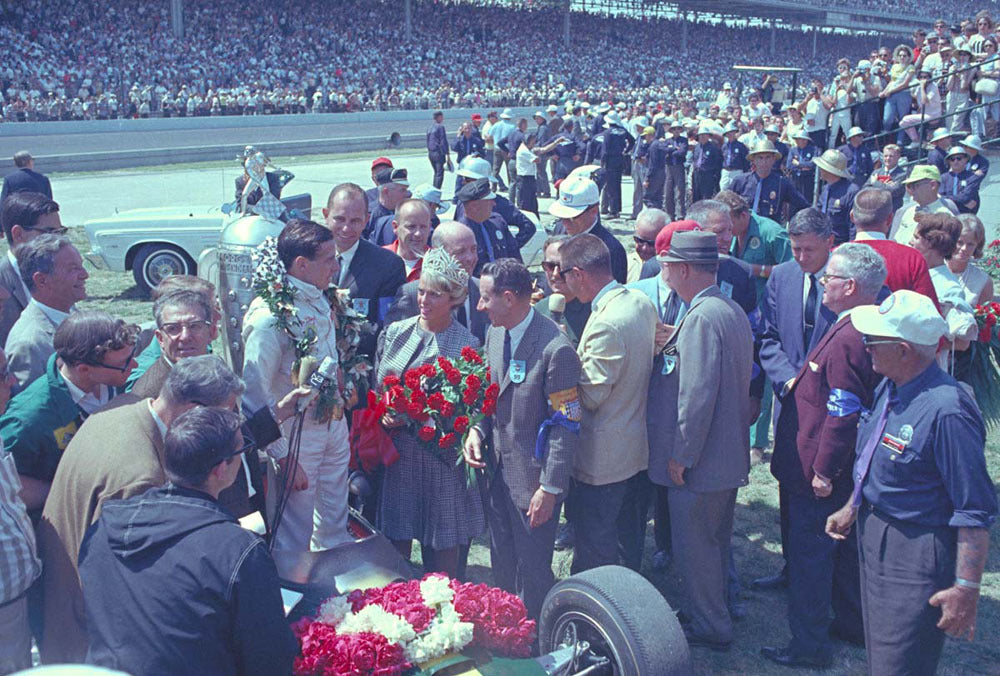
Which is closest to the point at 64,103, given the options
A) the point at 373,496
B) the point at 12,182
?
the point at 12,182

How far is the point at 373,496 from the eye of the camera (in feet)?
16.1

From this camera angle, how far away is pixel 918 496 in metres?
3.38

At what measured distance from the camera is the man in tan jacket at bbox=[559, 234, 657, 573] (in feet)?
14.0

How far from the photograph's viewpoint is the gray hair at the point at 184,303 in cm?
394

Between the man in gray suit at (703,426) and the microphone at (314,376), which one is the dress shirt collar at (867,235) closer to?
the man in gray suit at (703,426)

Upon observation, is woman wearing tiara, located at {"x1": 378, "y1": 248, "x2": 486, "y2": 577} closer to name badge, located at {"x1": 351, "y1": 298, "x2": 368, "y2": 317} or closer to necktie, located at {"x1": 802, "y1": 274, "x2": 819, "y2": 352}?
name badge, located at {"x1": 351, "y1": 298, "x2": 368, "y2": 317}

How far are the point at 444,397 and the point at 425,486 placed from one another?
61 centimetres

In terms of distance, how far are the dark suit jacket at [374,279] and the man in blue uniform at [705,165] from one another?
1055cm

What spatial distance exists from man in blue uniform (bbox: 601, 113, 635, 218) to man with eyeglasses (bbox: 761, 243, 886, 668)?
12.3 metres

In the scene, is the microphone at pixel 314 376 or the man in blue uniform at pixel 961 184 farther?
the man in blue uniform at pixel 961 184

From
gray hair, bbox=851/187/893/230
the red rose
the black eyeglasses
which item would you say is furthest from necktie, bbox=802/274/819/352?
the black eyeglasses

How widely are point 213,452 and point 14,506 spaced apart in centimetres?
98

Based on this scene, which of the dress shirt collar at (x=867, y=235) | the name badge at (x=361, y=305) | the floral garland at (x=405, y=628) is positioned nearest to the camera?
the floral garland at (x=405, y=628)

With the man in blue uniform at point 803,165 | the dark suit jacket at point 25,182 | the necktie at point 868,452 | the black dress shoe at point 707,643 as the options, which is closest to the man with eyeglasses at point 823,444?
the black dress shoe at point 707,643
